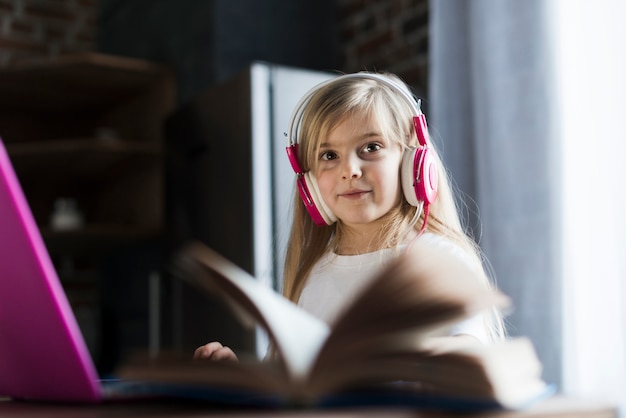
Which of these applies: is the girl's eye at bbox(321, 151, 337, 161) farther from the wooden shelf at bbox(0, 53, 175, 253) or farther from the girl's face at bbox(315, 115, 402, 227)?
the wooden shelf at bbox(0, 53, 175, 253)

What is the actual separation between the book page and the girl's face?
43 centimetres

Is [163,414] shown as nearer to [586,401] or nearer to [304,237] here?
[586,401]

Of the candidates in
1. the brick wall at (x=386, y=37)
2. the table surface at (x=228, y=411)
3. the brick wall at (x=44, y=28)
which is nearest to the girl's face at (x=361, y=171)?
the table surface at (x=228, y=411)

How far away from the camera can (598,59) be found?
1.66 meters

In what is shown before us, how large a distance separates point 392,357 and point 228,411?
92mm

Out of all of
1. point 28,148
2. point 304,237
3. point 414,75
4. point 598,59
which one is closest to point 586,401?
point 304,237

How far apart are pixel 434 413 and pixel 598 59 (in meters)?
1.42

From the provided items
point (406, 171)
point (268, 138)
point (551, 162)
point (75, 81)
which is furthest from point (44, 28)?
point (406, 171)

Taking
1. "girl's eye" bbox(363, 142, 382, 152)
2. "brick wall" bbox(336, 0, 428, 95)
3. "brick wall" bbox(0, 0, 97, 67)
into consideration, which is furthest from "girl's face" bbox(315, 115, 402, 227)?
"brick wall" bbox(0, 0, 97, 67)

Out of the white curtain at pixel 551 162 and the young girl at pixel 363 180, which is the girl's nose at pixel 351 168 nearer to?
the young girl at pixel 363 180

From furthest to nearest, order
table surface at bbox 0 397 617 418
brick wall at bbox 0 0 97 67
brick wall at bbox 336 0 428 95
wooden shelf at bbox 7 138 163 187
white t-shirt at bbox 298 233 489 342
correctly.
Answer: brick wall at bbox 0 0 97 67 → wooden shelf at bbox 7 138 163 187 → brick wall at bbox 336 0 428 95 → white t-shirt at bbox 298 233 489 342 → table surface at bbox 0 397 617 418

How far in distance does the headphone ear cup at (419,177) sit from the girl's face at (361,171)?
0.02m

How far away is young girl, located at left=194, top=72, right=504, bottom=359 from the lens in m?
0.89

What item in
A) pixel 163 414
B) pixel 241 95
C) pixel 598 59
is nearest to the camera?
pixel 163 414
